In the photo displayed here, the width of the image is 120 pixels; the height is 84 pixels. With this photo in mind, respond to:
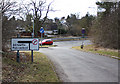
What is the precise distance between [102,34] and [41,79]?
52.7 feet

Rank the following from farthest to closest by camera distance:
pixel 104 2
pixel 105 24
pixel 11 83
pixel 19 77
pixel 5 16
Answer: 1. pixel 104 2
2. pixel 105 24
3. pixel 5 16
4. pixel 19 77
5. pixel 11 83

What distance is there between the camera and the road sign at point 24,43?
29.9 ft

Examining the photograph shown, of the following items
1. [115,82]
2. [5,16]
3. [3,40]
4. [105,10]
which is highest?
[105,10]

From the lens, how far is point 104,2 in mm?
25141

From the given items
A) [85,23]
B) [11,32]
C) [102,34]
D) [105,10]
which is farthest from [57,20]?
[11,32]

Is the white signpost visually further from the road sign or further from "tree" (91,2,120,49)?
"tree" (91,2,120,49)

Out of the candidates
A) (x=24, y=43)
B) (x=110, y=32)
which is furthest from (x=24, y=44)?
(x=110, y=32)

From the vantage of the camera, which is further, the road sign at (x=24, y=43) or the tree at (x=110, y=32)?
the tree at (x=110, y=32)

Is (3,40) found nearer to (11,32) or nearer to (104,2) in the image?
(11,32)

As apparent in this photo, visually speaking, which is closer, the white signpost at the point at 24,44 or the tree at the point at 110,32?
the white signpost at the point at 24,44

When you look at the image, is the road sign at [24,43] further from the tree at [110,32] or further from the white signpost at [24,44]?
the tree at [110,32]

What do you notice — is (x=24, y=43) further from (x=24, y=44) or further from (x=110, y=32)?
(x=110, y=32)

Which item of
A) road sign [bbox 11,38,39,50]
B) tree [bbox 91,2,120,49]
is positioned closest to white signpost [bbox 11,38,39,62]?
road sign [bbox 11,38,39,50]

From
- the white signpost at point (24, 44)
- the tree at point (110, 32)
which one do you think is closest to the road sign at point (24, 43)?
the white signpost at point (24, 44)
